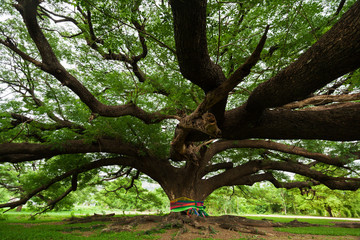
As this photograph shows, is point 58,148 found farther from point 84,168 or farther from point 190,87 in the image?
point 190,87

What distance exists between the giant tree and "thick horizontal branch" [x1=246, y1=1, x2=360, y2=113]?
0.04 feet

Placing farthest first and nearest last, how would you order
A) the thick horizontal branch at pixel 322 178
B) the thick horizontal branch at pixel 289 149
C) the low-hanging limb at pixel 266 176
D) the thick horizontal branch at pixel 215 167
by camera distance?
1. the thick horizontal branch at pixel 215 167
2. the low-hanging limb at pixel 266 176
3. the thick horizontal branch at pixel 322 178
4. the thick horizontal branch at pixel 289 149

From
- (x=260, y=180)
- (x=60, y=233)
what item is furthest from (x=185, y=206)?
(x=260, y=180)

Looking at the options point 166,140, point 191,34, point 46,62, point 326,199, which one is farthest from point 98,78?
point 326,199

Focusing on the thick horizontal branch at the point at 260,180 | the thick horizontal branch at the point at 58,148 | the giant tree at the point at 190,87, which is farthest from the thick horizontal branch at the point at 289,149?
the thick horizontal branch at the point at 58,148

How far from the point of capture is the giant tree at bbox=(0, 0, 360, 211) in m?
2.27

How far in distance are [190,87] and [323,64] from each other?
136 inches

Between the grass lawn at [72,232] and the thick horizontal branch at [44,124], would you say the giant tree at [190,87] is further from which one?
the grass lawn at [72,232]

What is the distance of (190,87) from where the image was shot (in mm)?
5156

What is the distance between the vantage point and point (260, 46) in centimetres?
201

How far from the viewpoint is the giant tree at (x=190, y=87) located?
227cm

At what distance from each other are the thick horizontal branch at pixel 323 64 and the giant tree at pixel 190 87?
11mm

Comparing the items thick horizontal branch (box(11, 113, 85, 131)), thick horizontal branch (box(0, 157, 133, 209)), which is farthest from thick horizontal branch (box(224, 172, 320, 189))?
thick horizontal branch (box(11, 113, 85, 131))

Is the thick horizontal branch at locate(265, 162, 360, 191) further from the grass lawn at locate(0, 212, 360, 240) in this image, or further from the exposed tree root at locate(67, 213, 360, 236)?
the exposed tree root at locate(67, 213, 360, 236)
